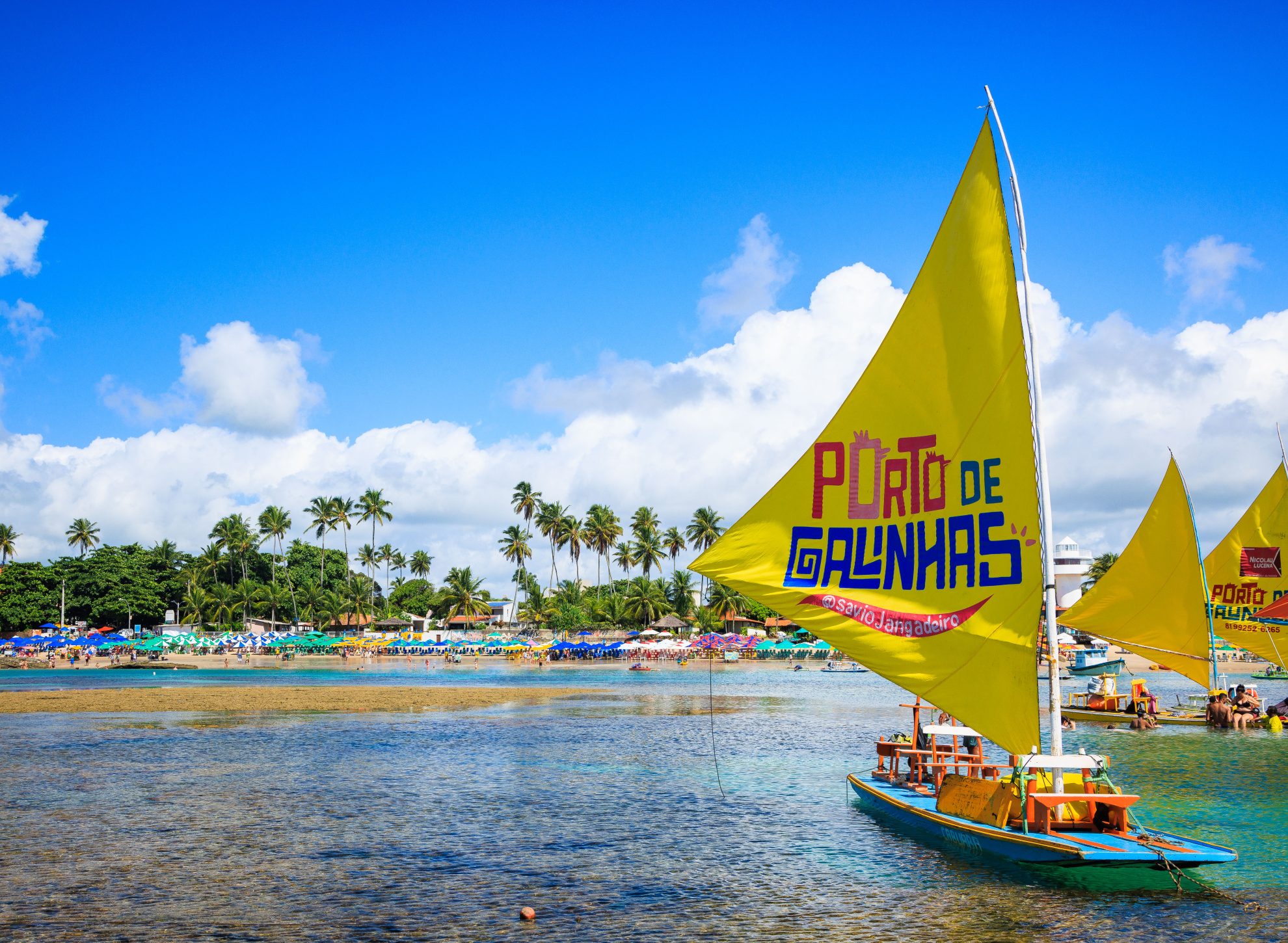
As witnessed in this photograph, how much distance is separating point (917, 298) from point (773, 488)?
139 inches

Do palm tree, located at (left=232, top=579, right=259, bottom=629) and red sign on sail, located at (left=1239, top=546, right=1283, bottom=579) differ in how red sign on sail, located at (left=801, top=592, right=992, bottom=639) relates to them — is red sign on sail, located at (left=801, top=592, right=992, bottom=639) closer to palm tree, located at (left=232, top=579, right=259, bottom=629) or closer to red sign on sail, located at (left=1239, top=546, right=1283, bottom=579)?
red sign on sail, located at (left=1239, top=546, right=1283, bottom=579)

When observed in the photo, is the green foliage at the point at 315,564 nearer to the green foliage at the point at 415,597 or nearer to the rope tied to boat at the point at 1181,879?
the green foliage at the point at 415,597

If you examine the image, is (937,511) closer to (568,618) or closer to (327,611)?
(568,618)

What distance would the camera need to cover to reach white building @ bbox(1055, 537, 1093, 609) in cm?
12381

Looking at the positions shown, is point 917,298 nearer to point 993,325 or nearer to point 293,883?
point 993,325

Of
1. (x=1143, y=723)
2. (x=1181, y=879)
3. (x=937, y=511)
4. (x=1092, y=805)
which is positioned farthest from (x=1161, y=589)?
(x=937, y=511)

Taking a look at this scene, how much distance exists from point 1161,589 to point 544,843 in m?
26.1

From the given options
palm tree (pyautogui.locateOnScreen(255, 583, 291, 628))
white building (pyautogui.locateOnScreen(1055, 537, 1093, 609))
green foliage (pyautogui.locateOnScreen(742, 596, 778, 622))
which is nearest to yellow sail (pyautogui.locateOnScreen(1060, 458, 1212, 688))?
white building (pyautogui.locateOnScreen(1055, 537, 1093, 609))

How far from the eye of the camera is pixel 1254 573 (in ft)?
123

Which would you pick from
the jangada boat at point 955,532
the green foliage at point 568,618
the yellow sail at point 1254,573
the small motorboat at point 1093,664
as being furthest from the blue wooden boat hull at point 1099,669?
the jangada boat at point 955,532

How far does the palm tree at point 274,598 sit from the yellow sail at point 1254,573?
121m

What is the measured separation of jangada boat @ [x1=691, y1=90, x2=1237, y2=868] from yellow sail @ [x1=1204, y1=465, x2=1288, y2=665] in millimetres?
26966

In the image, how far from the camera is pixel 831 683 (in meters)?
83.8

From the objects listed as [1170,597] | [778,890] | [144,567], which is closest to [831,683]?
[1170,597]
